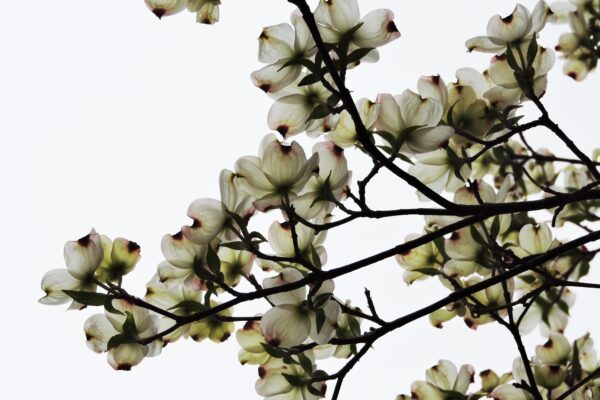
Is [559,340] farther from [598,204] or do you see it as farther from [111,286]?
[111,286]

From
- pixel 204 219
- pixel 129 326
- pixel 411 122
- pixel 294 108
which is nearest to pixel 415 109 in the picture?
pixel 411 122

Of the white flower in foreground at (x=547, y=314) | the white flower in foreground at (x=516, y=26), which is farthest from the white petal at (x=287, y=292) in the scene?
the white flower in foreground at (x=547, y=314)

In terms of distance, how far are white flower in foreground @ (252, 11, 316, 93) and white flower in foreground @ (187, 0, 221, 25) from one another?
52 mm

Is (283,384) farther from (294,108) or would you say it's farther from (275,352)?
(294,108)

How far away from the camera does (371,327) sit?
71 cm

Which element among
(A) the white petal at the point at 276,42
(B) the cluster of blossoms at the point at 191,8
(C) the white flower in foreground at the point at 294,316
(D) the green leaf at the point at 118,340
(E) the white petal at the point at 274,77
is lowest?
(D) the green leaf at the point at 118,340

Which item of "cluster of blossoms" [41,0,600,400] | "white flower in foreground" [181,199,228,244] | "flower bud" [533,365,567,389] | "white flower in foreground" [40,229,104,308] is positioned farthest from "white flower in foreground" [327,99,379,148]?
"flower bud" [533,365,567,389]

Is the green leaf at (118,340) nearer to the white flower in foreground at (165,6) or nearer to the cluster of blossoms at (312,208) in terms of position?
the cluster of blossoms at (312,208)

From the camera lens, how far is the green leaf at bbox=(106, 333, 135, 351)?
639mm

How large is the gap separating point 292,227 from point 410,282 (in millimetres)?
272

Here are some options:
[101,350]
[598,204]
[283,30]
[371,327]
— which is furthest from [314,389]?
[598,204]

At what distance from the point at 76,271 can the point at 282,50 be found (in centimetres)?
27

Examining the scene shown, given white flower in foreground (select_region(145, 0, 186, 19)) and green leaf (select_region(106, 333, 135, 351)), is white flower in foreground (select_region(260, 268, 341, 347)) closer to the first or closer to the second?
green leaf (select_region(106, 333, 135, 351))

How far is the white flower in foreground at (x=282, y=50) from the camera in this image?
2.15 feet
